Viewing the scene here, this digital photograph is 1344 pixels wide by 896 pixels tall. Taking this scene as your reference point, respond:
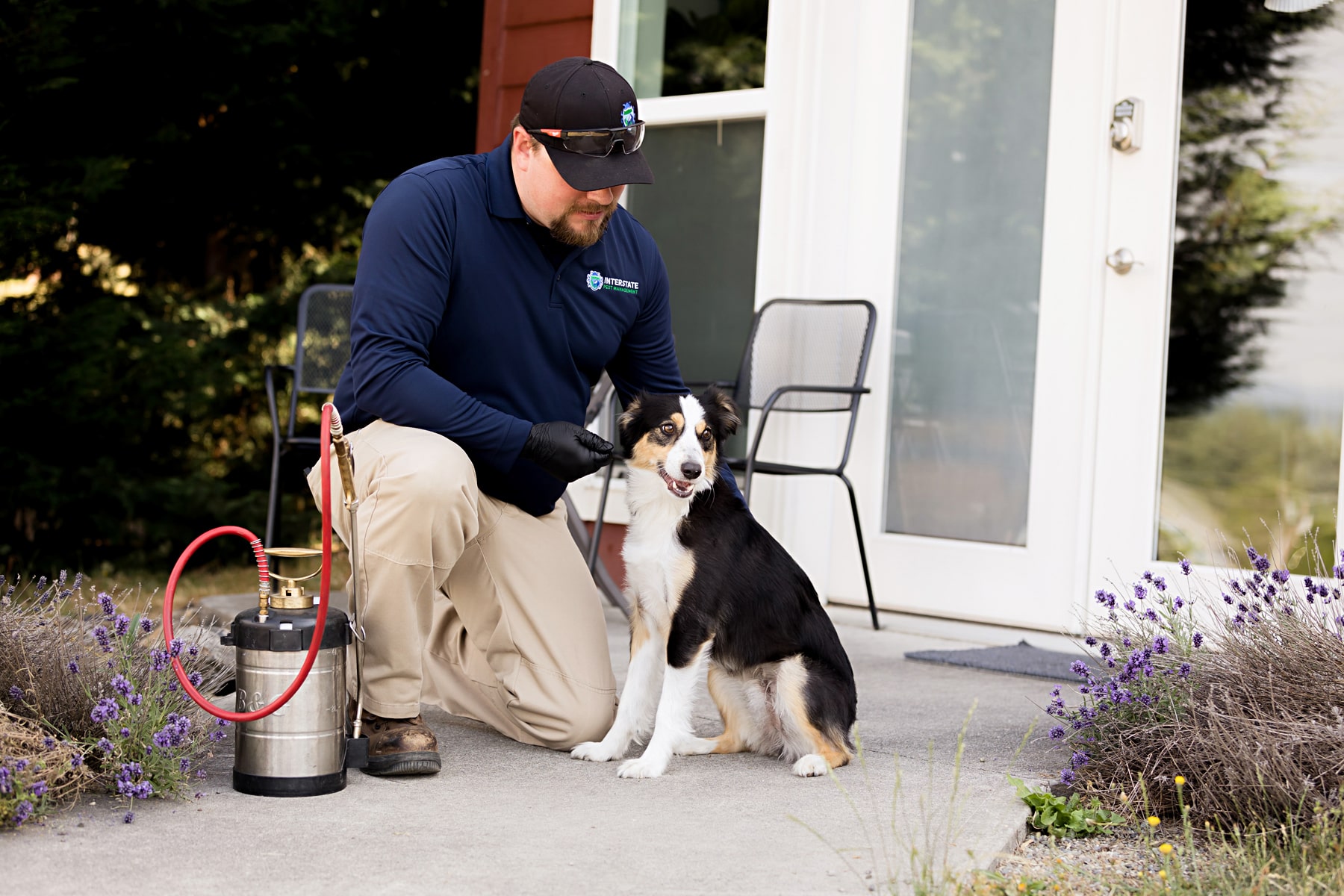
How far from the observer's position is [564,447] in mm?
2449

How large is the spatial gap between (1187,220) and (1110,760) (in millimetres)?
2796

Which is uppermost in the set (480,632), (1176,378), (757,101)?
(757,101)

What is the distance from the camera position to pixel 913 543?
4.23 meters

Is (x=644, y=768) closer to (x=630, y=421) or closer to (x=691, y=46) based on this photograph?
(x=630, y=421)

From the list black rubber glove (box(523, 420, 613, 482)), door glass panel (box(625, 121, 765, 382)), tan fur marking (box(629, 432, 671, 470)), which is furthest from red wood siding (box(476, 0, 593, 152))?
black rubber glove (box(523, 420, 613, 482))

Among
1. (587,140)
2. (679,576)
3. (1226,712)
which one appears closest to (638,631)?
(679,576)

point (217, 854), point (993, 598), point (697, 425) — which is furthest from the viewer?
point (993, 598)

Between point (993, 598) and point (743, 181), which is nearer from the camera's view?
point (993, 598)

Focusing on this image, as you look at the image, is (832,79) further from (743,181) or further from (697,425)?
(697,425)

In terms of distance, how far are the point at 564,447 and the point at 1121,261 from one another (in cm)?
227

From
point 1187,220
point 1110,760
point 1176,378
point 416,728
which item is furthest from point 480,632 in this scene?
point 1187,220

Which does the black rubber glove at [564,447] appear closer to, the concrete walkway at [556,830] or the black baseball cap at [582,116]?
the black baseball cap at [582,116]

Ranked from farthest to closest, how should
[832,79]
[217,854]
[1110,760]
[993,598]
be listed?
[832,79], [993,598], [1110,760], [217,854]

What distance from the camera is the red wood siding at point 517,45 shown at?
4.87 meters
